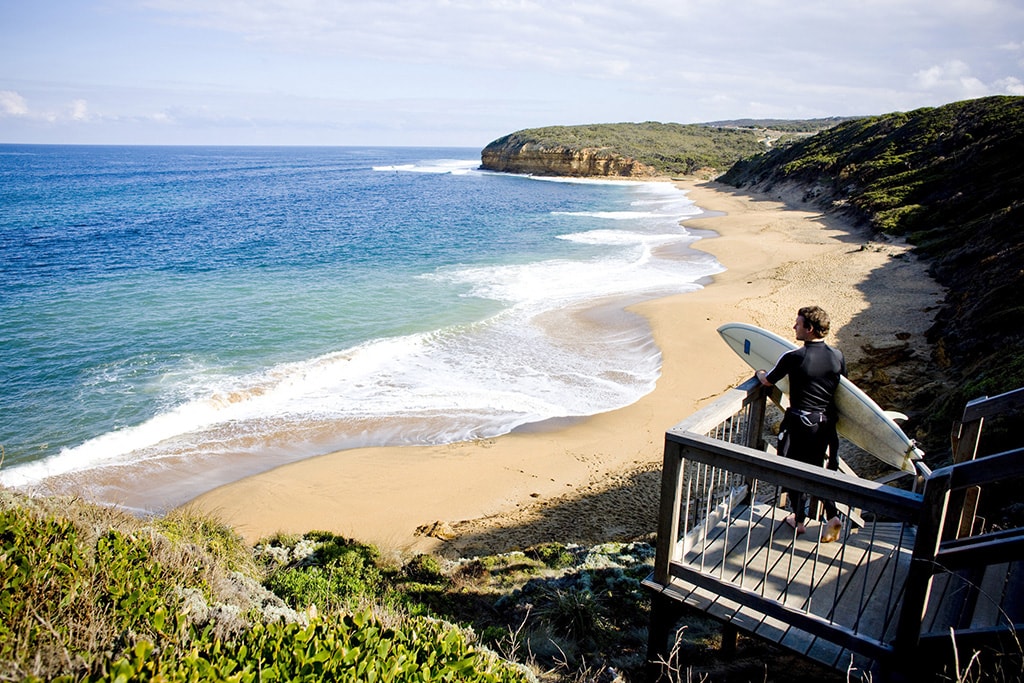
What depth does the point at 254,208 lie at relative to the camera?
4731 cm

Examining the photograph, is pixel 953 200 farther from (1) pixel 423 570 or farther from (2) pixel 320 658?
(2) pixel 320 658

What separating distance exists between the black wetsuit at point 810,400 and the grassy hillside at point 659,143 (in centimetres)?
8659

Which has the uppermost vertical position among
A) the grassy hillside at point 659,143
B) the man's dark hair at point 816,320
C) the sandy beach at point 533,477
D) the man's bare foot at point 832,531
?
the grassy hillside at point 659,143

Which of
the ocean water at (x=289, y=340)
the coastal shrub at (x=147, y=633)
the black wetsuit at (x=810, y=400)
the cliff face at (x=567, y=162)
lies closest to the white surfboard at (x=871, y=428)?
the black wetsuit at (x=810, y=400)

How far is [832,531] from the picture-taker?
4.29 metres

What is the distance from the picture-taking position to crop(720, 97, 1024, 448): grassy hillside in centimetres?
1022

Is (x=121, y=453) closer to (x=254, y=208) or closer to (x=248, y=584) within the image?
(x=248, y=584)

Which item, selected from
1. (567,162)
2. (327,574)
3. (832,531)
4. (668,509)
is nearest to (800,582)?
(832,531)

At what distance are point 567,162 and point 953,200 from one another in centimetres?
6907

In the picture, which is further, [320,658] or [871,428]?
[871,428]

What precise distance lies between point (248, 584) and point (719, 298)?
Result: 16.7m

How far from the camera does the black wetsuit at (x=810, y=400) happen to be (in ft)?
14.0

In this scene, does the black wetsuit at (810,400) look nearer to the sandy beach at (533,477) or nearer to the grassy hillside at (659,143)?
the sandy beach at (533,477)

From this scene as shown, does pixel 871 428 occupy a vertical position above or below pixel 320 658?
above
